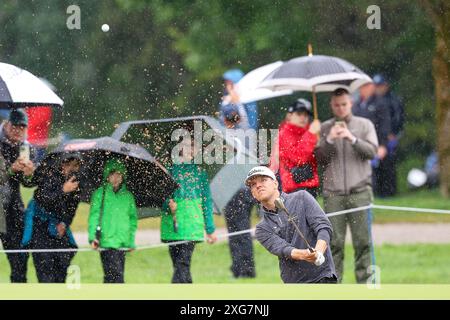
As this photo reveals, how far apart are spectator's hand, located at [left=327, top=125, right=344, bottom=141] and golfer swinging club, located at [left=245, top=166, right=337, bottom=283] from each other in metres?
1.33

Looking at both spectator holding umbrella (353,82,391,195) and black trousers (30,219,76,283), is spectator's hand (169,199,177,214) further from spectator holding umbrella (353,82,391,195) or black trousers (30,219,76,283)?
spectator holding umbrella (353,82,391,195)

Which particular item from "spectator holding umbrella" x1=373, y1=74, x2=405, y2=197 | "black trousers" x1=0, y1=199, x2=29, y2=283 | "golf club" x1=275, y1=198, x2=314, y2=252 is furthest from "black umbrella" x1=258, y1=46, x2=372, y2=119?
"golf club" x1=275, y1=198, x2=314, y2=252

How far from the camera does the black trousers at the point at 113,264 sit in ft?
23.4

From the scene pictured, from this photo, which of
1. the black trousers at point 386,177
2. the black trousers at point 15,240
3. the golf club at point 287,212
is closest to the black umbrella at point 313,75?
the black trousers at point 386,177

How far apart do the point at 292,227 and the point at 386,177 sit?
7.52 ft

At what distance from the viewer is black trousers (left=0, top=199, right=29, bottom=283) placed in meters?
7.23

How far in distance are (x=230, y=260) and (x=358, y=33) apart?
168cm

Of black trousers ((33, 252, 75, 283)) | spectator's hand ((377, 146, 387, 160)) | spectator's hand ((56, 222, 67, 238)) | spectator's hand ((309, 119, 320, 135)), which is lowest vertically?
black trousers ((33, 252, 75, 283))

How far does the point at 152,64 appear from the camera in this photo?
7.26m
